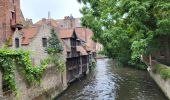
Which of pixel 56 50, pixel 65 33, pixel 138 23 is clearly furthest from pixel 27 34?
pixel 138 23

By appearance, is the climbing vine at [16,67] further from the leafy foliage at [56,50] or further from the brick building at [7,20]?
the brick building at [7,20]

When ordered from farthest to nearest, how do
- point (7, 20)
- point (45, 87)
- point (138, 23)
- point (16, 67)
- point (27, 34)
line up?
point (7, 20) → point (27, 34) → point (45, 87) → point (138, 23) → point (16, 67)

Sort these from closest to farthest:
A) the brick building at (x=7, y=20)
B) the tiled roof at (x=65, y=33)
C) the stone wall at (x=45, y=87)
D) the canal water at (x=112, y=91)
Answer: the stone wall at (x=45, y=87), the canal water at (x=112, y=91), the brick building at (x=7, y=20), the tiled roof at (x=65, y=33)

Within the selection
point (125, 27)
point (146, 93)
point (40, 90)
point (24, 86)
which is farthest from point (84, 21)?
point (24, 86)

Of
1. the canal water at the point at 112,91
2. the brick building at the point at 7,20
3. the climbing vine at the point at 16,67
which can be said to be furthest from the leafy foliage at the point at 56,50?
the climbing vine at the point at 16,67

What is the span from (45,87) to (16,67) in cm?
571

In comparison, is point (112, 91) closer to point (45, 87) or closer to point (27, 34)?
point (45, 87)

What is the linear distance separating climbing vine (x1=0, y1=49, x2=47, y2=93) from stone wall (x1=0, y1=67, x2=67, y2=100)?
0.47 metres

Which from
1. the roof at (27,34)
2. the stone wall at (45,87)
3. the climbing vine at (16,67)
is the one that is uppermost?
the roof at (27,34)

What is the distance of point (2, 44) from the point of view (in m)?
31.6

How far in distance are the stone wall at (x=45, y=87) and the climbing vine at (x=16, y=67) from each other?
470mm

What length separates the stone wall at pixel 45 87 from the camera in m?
20.1

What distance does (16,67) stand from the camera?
20.0m

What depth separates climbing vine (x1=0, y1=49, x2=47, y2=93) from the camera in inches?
706
